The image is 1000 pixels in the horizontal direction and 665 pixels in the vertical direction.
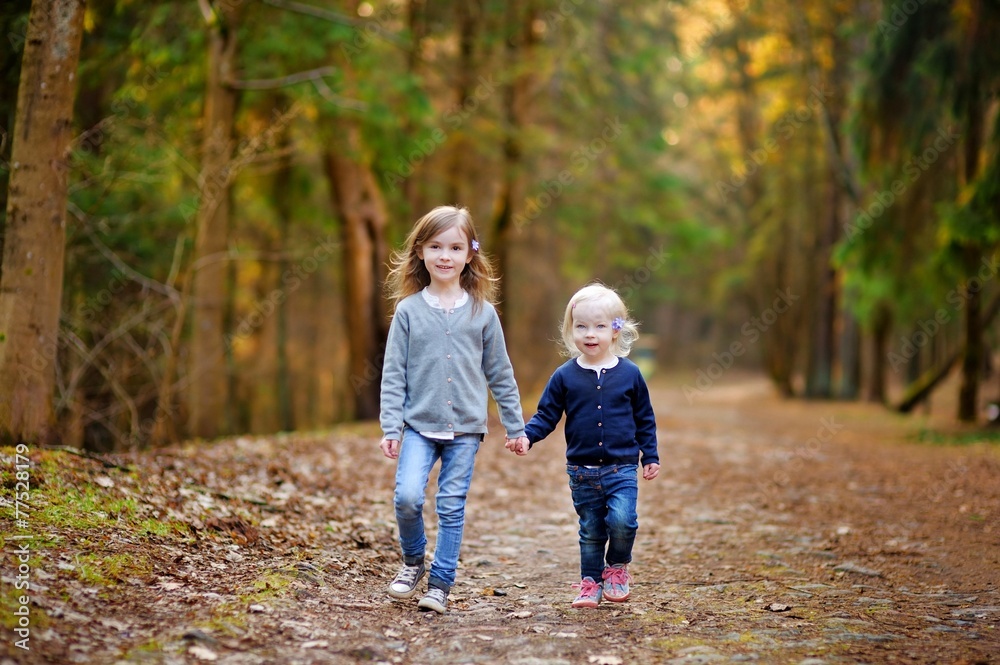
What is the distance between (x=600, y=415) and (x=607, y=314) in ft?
1.73

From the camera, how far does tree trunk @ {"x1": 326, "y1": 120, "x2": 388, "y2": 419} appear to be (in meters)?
15.6

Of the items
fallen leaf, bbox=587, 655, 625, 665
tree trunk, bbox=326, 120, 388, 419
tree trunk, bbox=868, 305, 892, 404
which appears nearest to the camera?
fallen leaf, bbox=587, 655, 625, 665

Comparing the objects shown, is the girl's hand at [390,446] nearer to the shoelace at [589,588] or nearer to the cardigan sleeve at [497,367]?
the cardigan sleeve at [497,367]

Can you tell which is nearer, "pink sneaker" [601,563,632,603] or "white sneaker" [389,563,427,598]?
"white sneaker" [389,563,427,598]

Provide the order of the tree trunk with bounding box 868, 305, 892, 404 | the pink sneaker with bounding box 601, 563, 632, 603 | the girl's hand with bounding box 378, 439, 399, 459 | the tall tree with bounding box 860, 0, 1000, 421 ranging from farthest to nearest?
the tree trunk with bounding box 868, 305, 892, 404 < the tall tree with bounding box 860, 0, 1000, 421 < the pink sneaker with bounding box 601, 563, 632, 603 < the girl's hand with bounding box 378, 439, 399, 459

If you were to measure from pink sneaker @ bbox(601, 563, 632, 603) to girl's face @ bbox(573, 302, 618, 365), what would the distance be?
1.16 metres

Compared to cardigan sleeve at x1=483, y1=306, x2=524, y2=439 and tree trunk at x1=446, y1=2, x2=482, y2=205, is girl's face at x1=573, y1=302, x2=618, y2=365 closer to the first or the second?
cardigan sleeve at x1=483, y1=306, x2=524, y2=439

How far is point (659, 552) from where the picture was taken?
6.38 meters

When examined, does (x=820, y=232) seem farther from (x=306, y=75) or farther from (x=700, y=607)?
(x=700, y=607)

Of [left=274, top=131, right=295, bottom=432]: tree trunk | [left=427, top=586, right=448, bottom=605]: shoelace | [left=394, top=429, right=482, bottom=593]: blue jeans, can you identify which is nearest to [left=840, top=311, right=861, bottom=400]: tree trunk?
[left=274, top=131, right=295, bottom=432]: tree trunk

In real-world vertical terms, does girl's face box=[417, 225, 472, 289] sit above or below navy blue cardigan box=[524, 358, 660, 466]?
above

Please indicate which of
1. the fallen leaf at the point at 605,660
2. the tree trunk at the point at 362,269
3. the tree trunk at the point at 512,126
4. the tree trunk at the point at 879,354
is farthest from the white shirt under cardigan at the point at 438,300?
the tree trunk at the point at 879,354

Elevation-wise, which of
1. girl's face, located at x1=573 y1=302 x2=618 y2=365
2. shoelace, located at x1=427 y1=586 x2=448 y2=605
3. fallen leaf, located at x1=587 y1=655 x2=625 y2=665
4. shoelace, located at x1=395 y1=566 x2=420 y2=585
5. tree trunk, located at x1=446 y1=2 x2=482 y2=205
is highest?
tree trunk, located at x1=446 y1=2 x2=482 y2=205

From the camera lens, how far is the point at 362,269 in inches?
629
